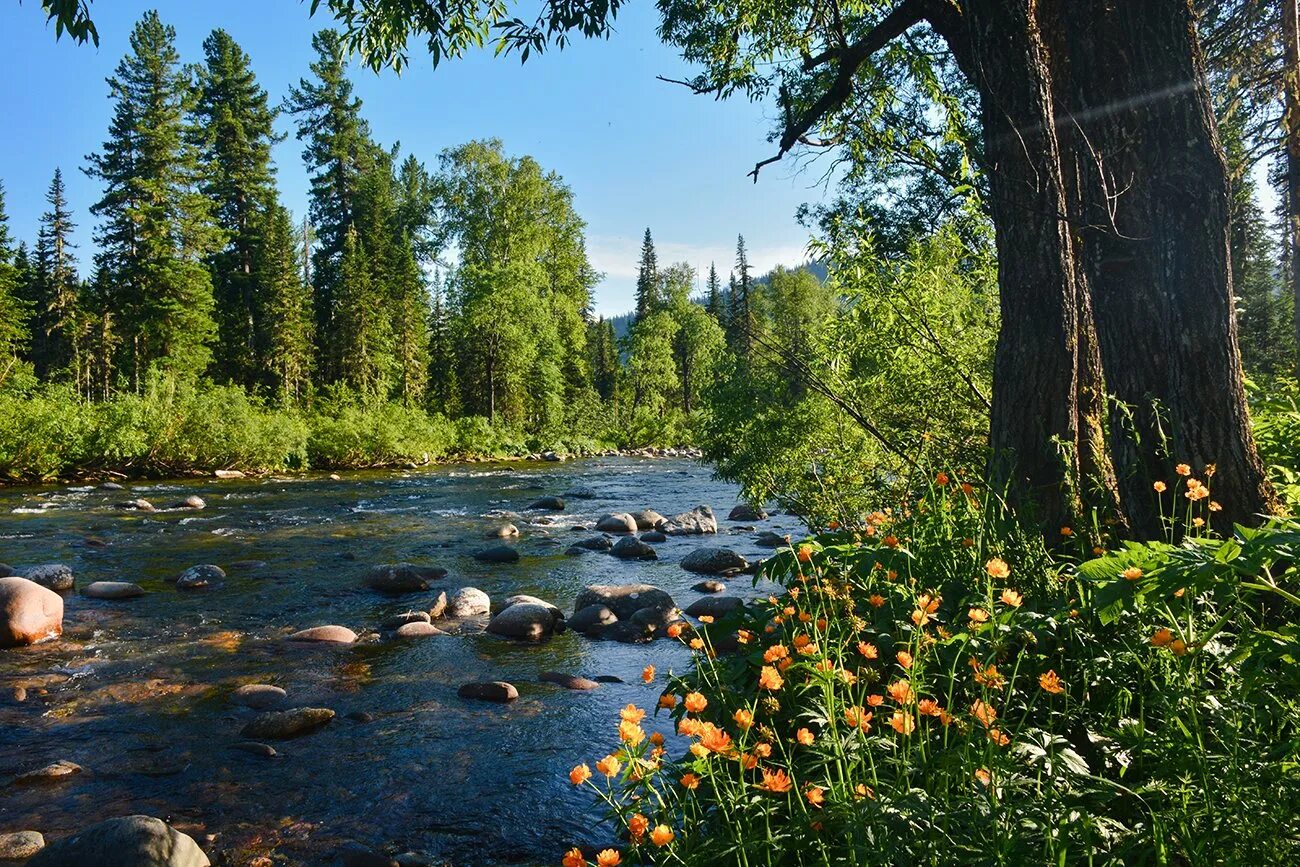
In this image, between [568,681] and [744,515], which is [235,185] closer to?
[744,515]

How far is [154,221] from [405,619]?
36.3 metres

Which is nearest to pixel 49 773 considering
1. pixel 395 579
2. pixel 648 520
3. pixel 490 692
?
pixel 490 692

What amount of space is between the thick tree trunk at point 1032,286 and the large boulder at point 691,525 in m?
10.5

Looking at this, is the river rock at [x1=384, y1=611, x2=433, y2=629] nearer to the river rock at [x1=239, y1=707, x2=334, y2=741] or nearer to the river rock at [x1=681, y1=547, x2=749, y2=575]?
the river rock at [x1=239, y1=707, x2=334, y2=741]

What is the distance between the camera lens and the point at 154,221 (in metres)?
35.7

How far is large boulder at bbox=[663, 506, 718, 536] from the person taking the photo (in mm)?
14141

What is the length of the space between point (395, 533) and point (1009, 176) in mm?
11985

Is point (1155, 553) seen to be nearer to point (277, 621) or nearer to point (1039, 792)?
point (1039, 792)

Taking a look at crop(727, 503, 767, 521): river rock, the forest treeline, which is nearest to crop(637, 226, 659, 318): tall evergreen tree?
the forest treeline

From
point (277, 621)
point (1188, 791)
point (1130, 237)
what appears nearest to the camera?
point (1188, 791)

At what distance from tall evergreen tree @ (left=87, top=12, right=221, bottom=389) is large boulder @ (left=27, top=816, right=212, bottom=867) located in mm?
37205

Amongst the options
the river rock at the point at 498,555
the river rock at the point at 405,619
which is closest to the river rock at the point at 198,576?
the river rock at the point at 405,619

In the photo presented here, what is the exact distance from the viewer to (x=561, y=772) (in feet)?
15.5

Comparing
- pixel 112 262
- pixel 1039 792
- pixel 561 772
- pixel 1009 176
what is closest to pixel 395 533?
pixel 561 772
